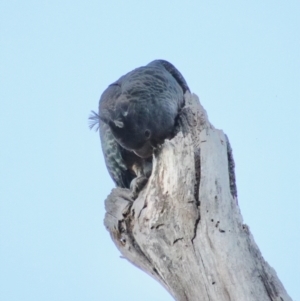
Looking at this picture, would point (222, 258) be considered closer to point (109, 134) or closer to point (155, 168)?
point (155, 168)

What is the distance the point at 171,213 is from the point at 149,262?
36 centimetres

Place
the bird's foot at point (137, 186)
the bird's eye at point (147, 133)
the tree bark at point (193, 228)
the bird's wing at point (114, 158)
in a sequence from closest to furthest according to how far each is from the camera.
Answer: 1. the tree bark at point (193, 228)
2. the bird's foot at point (137, 186)
3. the bird's eye at point (147, 133)
4. the bird's wing at point (114, 158)

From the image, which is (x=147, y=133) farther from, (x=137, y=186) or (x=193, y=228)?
(x=193, y=228)

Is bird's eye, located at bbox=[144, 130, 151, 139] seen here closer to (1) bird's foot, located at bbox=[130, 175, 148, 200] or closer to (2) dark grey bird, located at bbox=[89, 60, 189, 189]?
(2) dark grey bird, located at bbox=[89, 60, 189, 189]

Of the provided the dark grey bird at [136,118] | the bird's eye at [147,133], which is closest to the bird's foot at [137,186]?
the dark grey bird at [136,118]

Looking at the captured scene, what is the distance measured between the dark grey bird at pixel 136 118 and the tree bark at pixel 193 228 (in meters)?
0.28

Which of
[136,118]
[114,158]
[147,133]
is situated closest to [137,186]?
[147,133]

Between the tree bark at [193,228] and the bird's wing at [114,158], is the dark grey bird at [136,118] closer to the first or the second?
the bird's wing at [114,158]

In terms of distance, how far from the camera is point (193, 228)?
389 cm

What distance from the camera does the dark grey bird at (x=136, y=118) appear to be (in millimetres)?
5016

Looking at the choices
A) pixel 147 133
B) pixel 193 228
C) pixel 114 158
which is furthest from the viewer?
pixel 114 158

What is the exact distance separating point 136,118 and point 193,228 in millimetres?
1396

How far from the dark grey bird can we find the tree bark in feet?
0.92

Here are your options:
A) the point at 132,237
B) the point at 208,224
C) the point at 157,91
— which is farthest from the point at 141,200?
the point at 157,91
